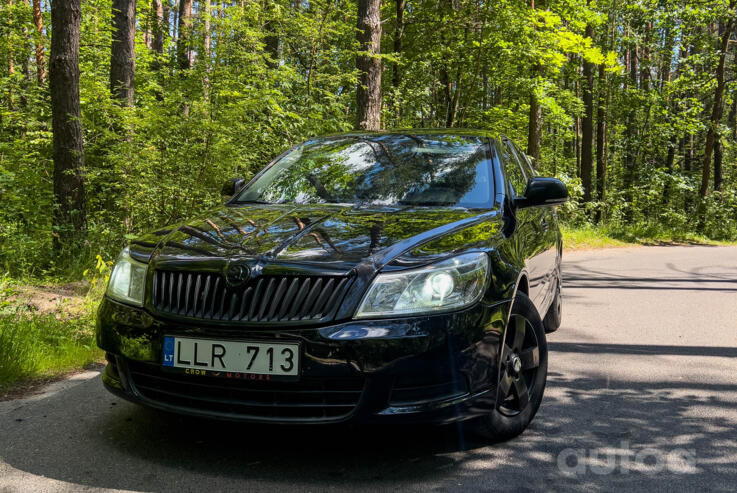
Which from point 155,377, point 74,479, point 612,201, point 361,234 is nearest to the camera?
point 74,479

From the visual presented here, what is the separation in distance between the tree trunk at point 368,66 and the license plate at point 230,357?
9038 mm

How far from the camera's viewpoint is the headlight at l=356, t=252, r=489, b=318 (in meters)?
2.60

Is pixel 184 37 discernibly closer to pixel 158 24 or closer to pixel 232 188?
pixel 232 188

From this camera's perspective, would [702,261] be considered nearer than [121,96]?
No

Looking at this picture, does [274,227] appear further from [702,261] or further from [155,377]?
[702,261]

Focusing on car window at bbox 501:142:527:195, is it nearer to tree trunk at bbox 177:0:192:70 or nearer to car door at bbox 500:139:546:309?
car door at bbox 500:139:546:309

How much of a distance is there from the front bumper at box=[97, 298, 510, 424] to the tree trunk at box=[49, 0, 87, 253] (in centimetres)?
571

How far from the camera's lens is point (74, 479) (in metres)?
2.65

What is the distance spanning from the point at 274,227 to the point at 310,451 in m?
1.09

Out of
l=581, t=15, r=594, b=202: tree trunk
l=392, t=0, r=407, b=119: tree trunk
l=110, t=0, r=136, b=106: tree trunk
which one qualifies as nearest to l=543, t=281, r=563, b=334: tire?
l=110, t=0, r=136, b=106: tree trunk

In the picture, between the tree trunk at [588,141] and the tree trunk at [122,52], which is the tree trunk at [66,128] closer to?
the tree trunk at [122,52]

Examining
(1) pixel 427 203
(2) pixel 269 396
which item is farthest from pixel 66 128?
(2) pixel 269 396

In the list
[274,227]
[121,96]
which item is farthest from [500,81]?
[274,227]

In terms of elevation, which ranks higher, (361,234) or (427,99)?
(427,99)
